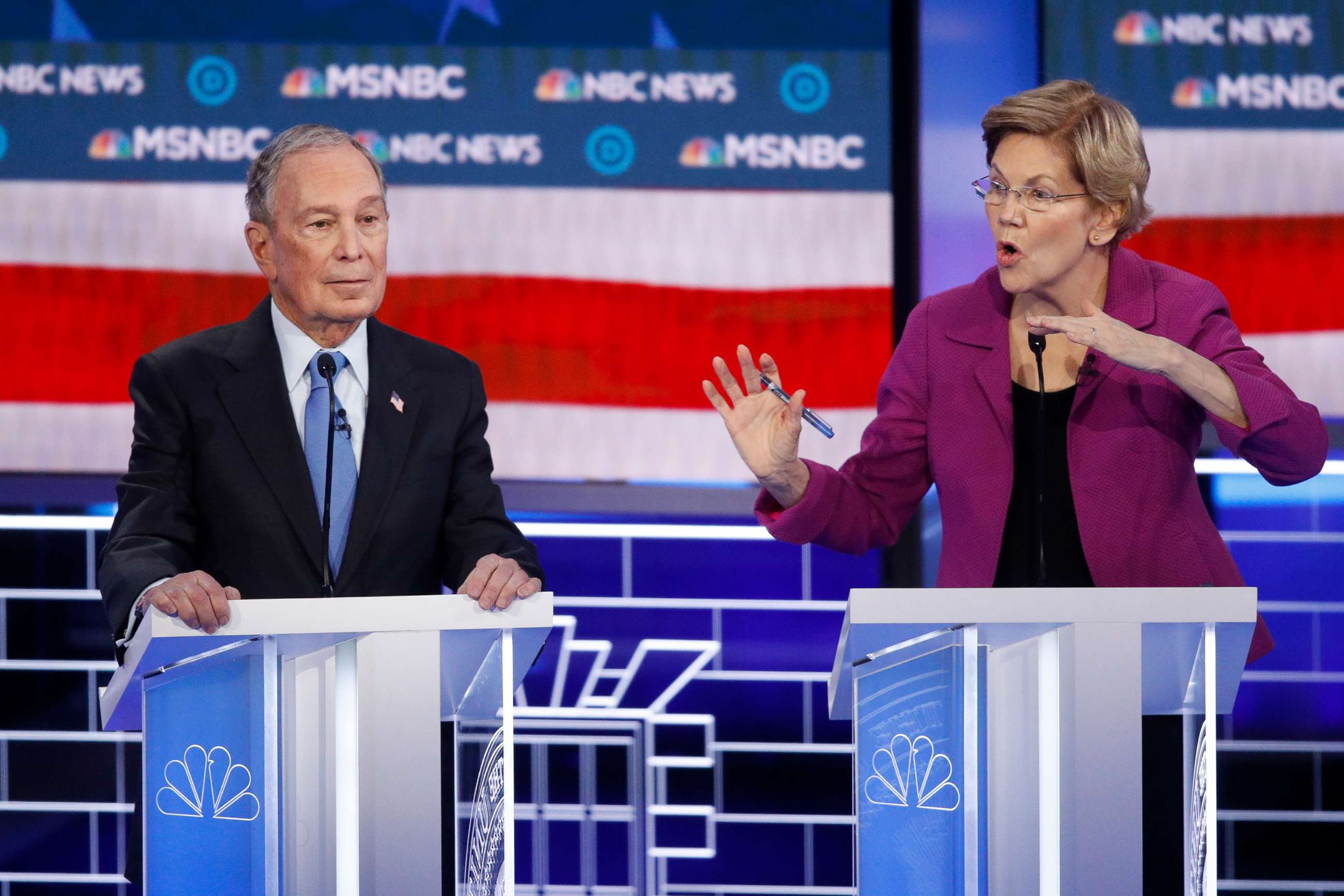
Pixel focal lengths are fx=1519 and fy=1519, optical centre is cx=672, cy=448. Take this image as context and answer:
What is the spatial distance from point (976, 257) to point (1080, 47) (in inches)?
22.2

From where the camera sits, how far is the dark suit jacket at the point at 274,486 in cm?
220

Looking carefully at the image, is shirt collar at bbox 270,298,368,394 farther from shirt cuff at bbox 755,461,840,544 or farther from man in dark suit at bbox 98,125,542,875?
shirt cuff at bbox 755,461,840,544

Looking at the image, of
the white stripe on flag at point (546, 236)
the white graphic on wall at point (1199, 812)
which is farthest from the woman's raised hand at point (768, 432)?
the white stripe on flag at point (546, 236)

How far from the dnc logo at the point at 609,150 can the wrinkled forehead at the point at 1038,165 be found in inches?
62.6

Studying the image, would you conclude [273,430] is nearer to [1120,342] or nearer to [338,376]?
[338,376]

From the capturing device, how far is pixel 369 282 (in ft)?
7.63

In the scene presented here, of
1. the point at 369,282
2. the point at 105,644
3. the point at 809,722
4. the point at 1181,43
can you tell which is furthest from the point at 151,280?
the point at 1181,43

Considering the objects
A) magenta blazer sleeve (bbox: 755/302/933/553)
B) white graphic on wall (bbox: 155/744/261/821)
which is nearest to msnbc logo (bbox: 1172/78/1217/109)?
magenta blazer sleeve (bbox: 755/302/933/553)

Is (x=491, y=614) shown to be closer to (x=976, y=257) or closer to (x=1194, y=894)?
(x=1194, y=894)

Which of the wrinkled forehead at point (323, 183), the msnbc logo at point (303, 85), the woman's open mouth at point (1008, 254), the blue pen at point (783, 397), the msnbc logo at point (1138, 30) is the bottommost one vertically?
the blue pen at point (783, 397)

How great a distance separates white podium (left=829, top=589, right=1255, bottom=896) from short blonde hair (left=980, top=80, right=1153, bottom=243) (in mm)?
863

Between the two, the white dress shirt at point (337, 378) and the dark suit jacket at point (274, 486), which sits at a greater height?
the white dress shirt at point (337, 378)

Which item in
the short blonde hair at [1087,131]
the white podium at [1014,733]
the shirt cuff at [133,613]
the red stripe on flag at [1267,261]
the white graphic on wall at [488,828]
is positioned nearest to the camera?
the white podium at [1014,733]

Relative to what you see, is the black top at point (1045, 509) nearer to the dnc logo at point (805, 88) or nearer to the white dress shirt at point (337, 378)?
the white dress shirt at point (337, 378)
